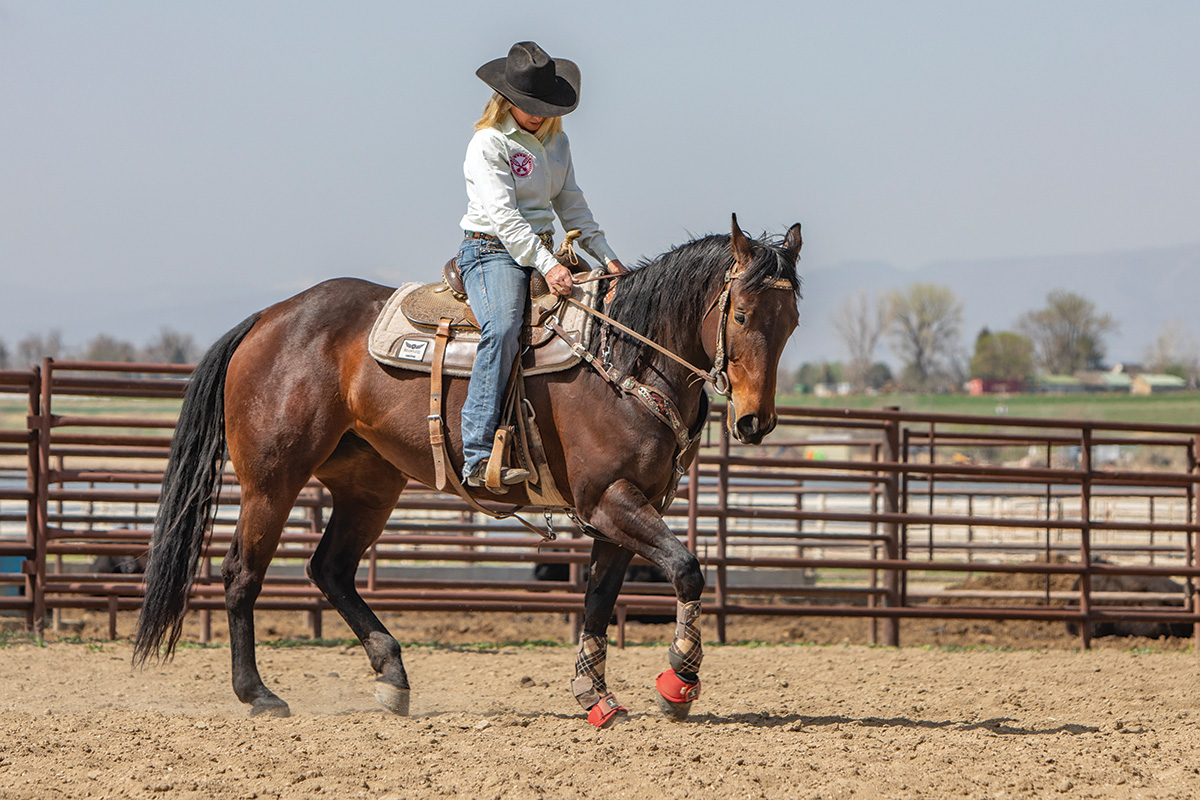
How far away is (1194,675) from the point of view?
6.20 m

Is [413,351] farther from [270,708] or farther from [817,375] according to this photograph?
[817,375]

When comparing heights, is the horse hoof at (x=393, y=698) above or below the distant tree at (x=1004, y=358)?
below

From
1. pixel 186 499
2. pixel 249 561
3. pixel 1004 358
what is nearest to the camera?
pixel 249 561

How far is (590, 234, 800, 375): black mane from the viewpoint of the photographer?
14.1ft

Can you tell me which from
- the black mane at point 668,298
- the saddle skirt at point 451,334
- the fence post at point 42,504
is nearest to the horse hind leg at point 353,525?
the saddle skirt at point 451,334

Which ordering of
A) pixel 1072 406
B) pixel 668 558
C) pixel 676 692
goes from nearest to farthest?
pixel 668 558 < pixel 676 692 < pixel 1072 406

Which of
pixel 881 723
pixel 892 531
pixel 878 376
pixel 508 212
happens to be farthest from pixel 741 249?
pixel 878 376

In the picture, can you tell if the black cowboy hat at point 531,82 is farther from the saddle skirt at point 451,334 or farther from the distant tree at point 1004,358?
the distant tree at point 1004,358

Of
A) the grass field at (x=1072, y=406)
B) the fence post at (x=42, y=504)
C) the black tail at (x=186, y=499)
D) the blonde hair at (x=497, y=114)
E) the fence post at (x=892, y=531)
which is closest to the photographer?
the blonde hair at (x=497, y=114)

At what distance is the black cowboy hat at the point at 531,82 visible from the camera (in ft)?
14.8

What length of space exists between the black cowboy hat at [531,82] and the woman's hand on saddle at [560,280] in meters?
0.65

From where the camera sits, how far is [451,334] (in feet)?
15.2

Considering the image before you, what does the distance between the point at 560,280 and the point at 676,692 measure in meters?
1.62

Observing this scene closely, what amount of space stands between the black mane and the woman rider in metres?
0.22
